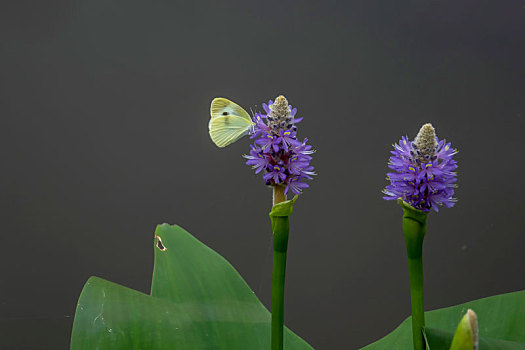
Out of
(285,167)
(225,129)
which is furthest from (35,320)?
(285,167)

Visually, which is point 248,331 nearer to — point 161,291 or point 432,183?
point 161,291

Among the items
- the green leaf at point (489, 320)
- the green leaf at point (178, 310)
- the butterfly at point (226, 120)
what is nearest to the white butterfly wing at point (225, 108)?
the butterfly at point (226, 120)

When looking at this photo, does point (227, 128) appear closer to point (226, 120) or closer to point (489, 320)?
point (226, 120)

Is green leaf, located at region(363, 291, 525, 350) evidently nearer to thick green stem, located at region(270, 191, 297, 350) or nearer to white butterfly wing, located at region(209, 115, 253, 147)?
thick green stem, located at region(270, 191, 297, 350)

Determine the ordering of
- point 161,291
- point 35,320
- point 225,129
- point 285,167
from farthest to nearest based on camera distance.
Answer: point 35,320
point 161,291
point 225,129
point 285,167

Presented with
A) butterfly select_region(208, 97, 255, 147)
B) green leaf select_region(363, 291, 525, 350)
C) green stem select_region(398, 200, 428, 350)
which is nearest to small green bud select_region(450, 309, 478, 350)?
green stem select_region(398, 200, 428, 350)

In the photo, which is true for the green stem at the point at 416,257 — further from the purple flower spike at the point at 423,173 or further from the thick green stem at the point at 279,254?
the thick green stem at the point at 279,254
